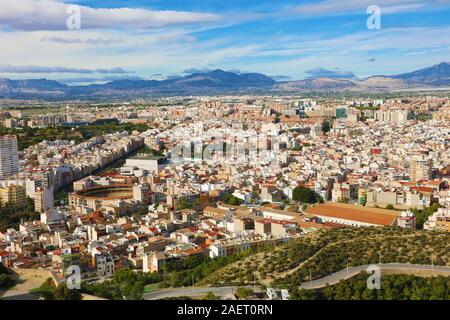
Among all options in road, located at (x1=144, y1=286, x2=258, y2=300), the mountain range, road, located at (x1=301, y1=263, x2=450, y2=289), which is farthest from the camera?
the mountain range

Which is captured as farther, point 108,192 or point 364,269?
point 108,192

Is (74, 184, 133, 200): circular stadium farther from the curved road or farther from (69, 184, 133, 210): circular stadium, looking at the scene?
the curved road

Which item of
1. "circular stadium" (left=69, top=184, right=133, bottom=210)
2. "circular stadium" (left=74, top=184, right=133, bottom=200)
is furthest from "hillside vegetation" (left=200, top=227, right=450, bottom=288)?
"circular stadium" (left=74, top=184, right=133, bottom=200)

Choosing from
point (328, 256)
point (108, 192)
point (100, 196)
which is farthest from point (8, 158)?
point (328, 256)

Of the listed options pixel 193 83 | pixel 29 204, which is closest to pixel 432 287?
pixel 29 204

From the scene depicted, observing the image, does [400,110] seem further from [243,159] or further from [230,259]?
[230,259]

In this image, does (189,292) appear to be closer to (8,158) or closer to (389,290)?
(389,290)
